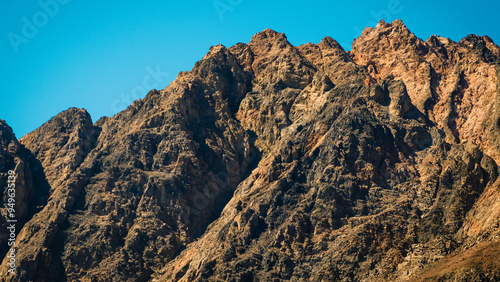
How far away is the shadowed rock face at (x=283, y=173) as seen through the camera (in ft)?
381

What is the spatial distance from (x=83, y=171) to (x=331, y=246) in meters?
60.9

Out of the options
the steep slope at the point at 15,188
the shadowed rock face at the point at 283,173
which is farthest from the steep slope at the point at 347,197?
the steep slope at the point at 15,188

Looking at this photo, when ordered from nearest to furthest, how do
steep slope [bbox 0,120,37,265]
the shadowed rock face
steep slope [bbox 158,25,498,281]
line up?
1. steep slope [bbox 158,25,498,281]
2. the shadowed rock face
3. steep slope [bbox 0,120,37,265]

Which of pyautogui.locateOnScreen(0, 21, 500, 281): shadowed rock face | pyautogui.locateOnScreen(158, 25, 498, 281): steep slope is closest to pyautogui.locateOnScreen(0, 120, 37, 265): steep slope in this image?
pyautogui.locateOnScreen(0, 21, 500, 281): shadowed rock face

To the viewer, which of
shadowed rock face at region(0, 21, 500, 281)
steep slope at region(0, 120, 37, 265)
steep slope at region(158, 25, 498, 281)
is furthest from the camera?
steep slope at region(0, 120, 37, 265)

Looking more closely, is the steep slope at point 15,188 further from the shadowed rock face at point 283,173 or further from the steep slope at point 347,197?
the steep slope at point 347,197

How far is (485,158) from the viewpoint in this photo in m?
122

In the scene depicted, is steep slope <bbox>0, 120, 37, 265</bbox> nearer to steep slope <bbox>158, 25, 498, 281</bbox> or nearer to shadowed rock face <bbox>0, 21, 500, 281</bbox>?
shadowed rock face <bbox>0, 21, 500, 281</bbox>

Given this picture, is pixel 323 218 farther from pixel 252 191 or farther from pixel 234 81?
pixel 234 81

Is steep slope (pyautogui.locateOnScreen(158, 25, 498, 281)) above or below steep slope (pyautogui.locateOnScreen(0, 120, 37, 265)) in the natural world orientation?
below

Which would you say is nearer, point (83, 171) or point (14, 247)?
point (14, 247)

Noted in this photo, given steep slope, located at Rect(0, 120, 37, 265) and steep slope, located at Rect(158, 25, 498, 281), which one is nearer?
steep slope, located at Rect(158, 25, 498, 281)

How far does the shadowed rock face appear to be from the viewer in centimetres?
11606

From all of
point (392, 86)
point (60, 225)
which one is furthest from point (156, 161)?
point (392, 86)
